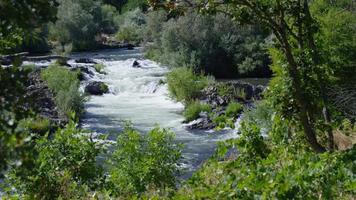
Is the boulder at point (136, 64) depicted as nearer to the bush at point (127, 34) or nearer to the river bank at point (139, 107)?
the river bank at point (139, 107)

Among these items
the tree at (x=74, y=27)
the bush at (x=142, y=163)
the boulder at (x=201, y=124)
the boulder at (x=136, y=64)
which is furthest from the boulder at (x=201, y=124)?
the tree at (x=74, y=27)

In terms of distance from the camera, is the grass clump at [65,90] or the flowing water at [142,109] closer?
the flowing water at [142,109]

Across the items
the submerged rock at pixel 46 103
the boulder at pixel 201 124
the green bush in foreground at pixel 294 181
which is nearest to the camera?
the green bush in foreground at pixel 294 181

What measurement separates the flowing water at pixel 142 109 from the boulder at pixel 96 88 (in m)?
0.32

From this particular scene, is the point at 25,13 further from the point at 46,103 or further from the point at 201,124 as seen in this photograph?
the point at 46,103

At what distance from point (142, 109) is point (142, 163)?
15192 millimetres

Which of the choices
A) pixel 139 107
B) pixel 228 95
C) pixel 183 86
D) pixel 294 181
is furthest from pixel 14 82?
pixel 139 107

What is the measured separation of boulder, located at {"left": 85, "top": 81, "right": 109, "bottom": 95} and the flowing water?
323 mm

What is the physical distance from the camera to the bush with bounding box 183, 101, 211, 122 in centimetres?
1900

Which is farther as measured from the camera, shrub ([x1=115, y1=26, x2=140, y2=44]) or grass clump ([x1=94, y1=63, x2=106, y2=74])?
shrub ([x1=115, y1=26, x2=140, y2=44])

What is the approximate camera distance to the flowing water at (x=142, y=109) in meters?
16.0

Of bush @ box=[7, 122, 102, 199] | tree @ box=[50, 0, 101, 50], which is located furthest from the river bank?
tree @ box=[50, 0, 101, 50]

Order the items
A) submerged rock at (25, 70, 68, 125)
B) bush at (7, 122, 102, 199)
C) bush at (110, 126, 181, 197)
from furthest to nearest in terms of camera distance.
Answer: submerged rock at (25, 70, 68, 125) < bush at (110, 126, 181, 197) < bush at (7, 122, 102, 199)

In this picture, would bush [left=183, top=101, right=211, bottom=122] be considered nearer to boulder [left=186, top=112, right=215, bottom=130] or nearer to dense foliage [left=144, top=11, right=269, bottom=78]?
boulder [left=186, top=112, right=215, bottom=130]
